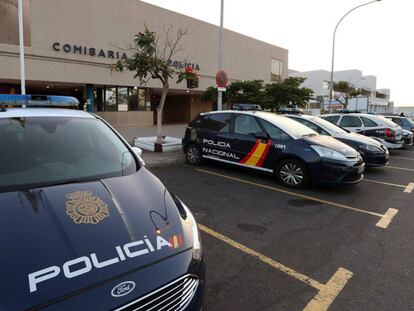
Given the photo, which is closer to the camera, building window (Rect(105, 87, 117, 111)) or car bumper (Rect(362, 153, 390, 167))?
car bumper (Rect(362, 153, 390, 167))

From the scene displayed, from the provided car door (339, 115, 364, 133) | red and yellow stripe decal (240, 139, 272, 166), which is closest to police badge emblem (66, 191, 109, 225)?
red and yellow stripe decal (240, 139, 272, 166)

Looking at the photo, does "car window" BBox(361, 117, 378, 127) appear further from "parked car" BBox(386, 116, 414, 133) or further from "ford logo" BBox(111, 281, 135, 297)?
"ford logo" BBox(111, 281, 135, 297)

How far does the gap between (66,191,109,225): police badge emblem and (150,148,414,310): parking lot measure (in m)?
1.29

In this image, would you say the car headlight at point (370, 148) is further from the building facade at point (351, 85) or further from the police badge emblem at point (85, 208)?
the building facade at point (351, 85)

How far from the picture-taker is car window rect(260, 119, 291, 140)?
22.0ft

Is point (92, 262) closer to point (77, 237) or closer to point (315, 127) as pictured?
point (77, 237)

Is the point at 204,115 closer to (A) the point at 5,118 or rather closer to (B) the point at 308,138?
(B) the point at 308,138

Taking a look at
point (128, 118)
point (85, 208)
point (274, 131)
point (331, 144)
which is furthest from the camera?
point (128, 118)

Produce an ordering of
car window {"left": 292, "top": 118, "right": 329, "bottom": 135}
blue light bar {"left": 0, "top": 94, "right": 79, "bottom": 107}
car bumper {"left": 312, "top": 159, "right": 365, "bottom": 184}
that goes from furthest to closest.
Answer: car window {"left": 292, "top": 118, "right": 329, "bottom": 135}
car bumper {"left": 312, "top": 159, "right": 365, "bottom": 184}
blue light bar {"left": 0, "top": 94, "right": 79, "bottom": 107}

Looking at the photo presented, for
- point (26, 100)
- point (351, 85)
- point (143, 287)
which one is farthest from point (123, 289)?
point (351, 85)

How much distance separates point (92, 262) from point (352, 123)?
39.7 feet

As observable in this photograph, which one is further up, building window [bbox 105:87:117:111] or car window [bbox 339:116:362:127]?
building window [bbox 105:87:117:111]

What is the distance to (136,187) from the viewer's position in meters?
2.60

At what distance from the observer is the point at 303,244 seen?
3969 millimetres
